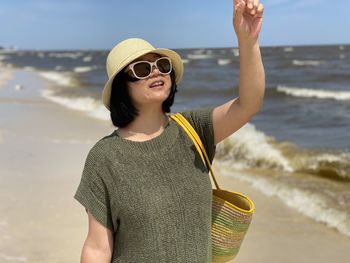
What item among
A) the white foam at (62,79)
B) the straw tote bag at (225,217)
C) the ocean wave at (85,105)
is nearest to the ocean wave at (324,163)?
the straw tote bag at (225,217)

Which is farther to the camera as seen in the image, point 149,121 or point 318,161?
point 318,161

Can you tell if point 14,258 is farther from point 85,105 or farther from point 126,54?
point 85,105

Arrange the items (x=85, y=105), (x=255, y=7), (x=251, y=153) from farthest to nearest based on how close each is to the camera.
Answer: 1. (x=85, y=105)
2. (x=251, y=153)
3. (x=255, y=7)

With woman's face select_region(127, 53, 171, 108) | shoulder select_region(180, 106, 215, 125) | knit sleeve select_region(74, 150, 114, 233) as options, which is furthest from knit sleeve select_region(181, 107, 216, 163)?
knit sleeve select_region(74, 150, 114, 233)

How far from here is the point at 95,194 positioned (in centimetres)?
175

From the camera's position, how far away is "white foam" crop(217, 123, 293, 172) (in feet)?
25.1

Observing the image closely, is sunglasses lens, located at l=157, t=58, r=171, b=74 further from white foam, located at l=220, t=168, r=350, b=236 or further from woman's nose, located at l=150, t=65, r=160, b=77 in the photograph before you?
white foam, located at l=220, t=168, r=350, b=236

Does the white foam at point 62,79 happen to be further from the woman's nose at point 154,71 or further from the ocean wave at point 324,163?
the woman's nose at point 154,71

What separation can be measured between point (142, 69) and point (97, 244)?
667 millimetres

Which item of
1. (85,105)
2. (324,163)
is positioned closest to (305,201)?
(324,163)

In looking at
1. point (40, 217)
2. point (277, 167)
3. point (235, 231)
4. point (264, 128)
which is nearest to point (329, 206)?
point (277, 167)

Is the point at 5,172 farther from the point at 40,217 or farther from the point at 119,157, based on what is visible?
the point at 119,157

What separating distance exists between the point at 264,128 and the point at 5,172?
6.08 metres

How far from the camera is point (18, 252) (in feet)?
13.9
